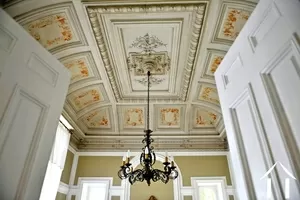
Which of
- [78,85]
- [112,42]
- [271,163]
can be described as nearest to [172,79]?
[112,42]

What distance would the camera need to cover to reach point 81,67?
3.33 meters

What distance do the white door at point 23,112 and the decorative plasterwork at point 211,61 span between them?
2.27m

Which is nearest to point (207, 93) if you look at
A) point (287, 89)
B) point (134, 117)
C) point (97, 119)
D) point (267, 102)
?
point (134, 117)

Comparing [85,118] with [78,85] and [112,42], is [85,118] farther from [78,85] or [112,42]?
A: [112,42]

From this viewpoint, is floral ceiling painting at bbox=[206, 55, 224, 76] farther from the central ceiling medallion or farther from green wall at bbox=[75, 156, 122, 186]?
green wall at bbox=[75, 156, 122, 186]

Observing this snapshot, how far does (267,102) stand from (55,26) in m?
2.46

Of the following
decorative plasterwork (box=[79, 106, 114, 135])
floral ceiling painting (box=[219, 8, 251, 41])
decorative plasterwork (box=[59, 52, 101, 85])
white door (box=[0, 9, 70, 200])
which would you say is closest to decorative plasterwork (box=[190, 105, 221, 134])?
decorative plasterwork (box=[79, 106, 114, 135])

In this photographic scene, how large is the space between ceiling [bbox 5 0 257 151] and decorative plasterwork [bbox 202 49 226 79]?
2cm

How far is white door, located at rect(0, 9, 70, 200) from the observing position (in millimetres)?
1157

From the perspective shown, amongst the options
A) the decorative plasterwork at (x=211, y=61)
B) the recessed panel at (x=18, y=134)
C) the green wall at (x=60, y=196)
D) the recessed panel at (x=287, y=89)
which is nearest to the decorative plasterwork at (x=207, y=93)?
the decorative plasterwork at (x=211, y=61)

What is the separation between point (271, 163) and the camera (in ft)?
3.35

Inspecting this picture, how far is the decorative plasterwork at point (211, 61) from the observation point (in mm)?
2977

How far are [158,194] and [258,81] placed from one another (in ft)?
14.0

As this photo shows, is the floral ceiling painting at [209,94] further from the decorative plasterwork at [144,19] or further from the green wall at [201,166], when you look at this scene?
the green wall at [201,166]
